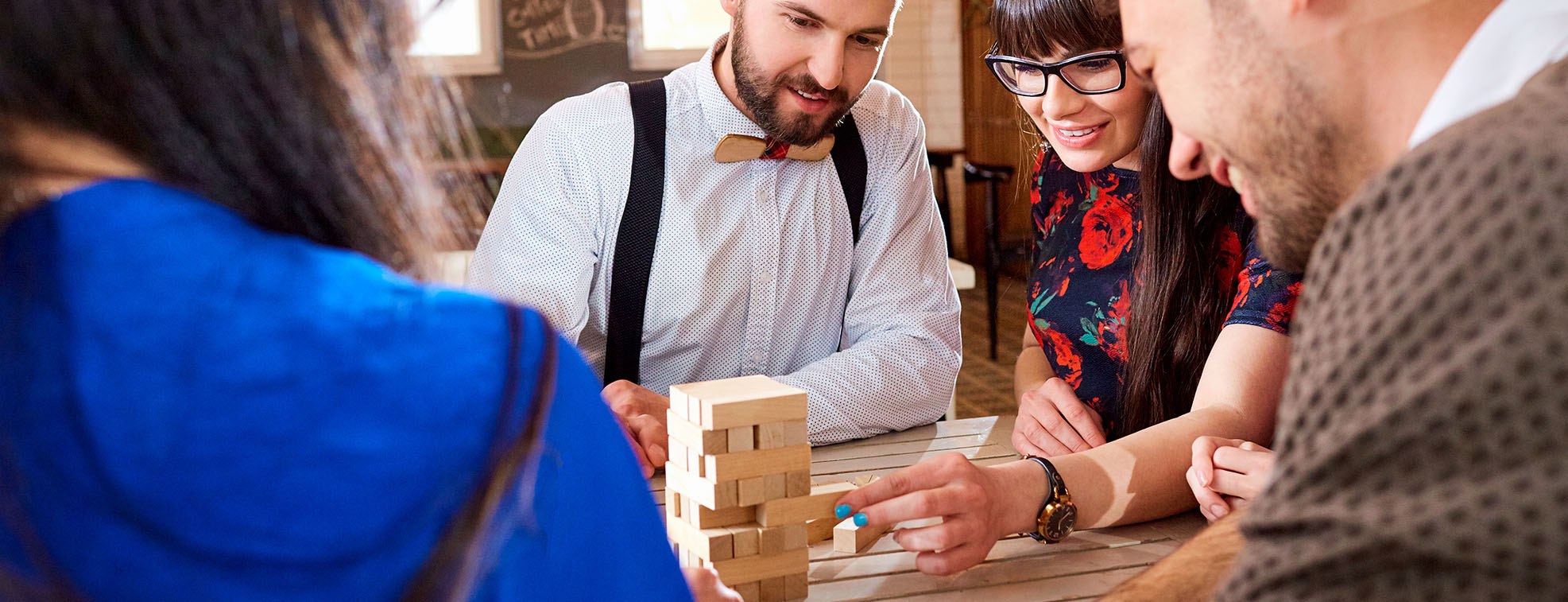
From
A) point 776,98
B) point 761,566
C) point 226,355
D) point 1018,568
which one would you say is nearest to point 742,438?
point 761,566

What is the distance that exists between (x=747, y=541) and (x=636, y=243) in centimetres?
99

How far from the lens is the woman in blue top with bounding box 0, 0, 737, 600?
482mm

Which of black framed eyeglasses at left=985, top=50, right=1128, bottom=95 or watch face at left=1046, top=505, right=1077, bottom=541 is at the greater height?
black framed eyeglasses at left=985, top=50, right=1128, bottom=95

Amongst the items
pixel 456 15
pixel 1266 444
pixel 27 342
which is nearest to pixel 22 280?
pixel 27 342

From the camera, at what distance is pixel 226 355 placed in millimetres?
491

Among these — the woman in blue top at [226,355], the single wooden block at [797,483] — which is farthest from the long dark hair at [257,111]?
the single wooden block at [797,483]

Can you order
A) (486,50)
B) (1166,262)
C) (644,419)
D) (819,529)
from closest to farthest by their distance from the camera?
(819,529) < (644,419) < (1166,262) < (486,50)

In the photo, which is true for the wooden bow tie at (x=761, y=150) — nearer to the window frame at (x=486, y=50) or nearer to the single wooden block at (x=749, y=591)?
the single wooden block at (x=749, y=591)

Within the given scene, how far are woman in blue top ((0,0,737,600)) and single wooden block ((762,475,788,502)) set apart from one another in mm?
590

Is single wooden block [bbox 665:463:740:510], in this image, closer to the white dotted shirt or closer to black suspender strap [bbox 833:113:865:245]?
the white dotted shirt

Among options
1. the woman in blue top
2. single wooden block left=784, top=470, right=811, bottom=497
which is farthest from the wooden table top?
the woman in blue top

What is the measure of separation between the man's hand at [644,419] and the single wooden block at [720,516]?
1.22 feet

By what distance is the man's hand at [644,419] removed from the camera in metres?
1.62

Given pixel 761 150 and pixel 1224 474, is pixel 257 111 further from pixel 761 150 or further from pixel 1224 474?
pixel 761 150
